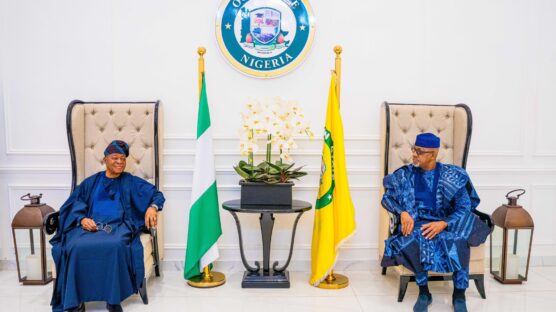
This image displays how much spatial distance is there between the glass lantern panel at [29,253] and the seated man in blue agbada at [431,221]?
9.03ft

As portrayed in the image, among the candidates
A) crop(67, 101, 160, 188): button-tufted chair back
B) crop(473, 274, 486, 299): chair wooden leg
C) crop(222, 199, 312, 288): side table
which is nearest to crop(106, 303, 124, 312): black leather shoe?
crop(222, 199, 312, 288): side table

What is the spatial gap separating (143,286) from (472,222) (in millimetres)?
2383

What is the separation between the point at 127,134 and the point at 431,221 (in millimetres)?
2528

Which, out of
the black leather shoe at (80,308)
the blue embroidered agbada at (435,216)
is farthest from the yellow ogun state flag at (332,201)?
the black leather shoe at (80,308)

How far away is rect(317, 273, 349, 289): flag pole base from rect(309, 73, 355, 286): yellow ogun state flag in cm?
5

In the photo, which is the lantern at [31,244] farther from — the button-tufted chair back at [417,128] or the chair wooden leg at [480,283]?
the chair wooden leg at [480,283]

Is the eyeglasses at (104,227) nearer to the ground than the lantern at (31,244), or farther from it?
farther from it

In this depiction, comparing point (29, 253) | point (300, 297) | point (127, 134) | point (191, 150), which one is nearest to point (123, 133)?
point (127, 134)

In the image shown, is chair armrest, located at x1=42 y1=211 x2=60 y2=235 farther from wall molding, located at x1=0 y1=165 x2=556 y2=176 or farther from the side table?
the side table

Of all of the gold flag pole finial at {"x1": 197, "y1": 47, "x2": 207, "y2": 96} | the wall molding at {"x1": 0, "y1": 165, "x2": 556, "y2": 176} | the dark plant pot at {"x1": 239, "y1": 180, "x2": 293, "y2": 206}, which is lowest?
the dark plant pot at {"x1": 239, "y1": 180, "x2": 293, "y2": 206}

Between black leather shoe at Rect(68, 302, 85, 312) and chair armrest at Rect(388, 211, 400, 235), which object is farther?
chair armrest at Rect(388, 211, 400, 235)

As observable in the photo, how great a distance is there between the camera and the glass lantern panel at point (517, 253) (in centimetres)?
390

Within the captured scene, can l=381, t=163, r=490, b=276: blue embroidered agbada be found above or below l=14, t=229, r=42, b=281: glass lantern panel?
above

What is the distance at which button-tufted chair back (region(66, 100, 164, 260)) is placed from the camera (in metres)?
3.95
